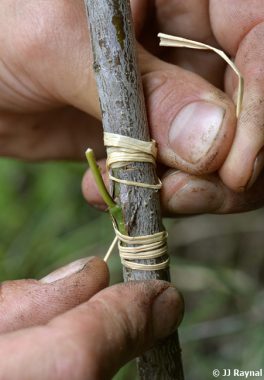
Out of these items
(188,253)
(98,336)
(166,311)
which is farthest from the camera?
(188,253)

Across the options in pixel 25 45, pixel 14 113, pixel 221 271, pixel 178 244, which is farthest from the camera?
pixel 178 244

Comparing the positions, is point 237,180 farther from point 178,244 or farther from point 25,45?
point 178,244

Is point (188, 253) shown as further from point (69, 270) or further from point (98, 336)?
point (98, 336)

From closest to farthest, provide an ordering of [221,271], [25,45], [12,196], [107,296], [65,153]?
[107,296] → [25,45] → [65,153] → [221,271] → [12,196]

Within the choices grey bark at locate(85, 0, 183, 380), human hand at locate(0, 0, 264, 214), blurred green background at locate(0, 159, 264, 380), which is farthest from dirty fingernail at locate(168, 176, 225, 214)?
blurred green background at locate(0, 159, 264, 380)

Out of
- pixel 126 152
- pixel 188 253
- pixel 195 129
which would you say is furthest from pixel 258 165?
pixel 188 253

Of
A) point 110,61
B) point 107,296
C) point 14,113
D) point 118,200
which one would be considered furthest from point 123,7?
point 14,113

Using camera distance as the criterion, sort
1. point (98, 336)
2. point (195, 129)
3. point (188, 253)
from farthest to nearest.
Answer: point (188, 253) → point (195, 129) → point (98, 336)
